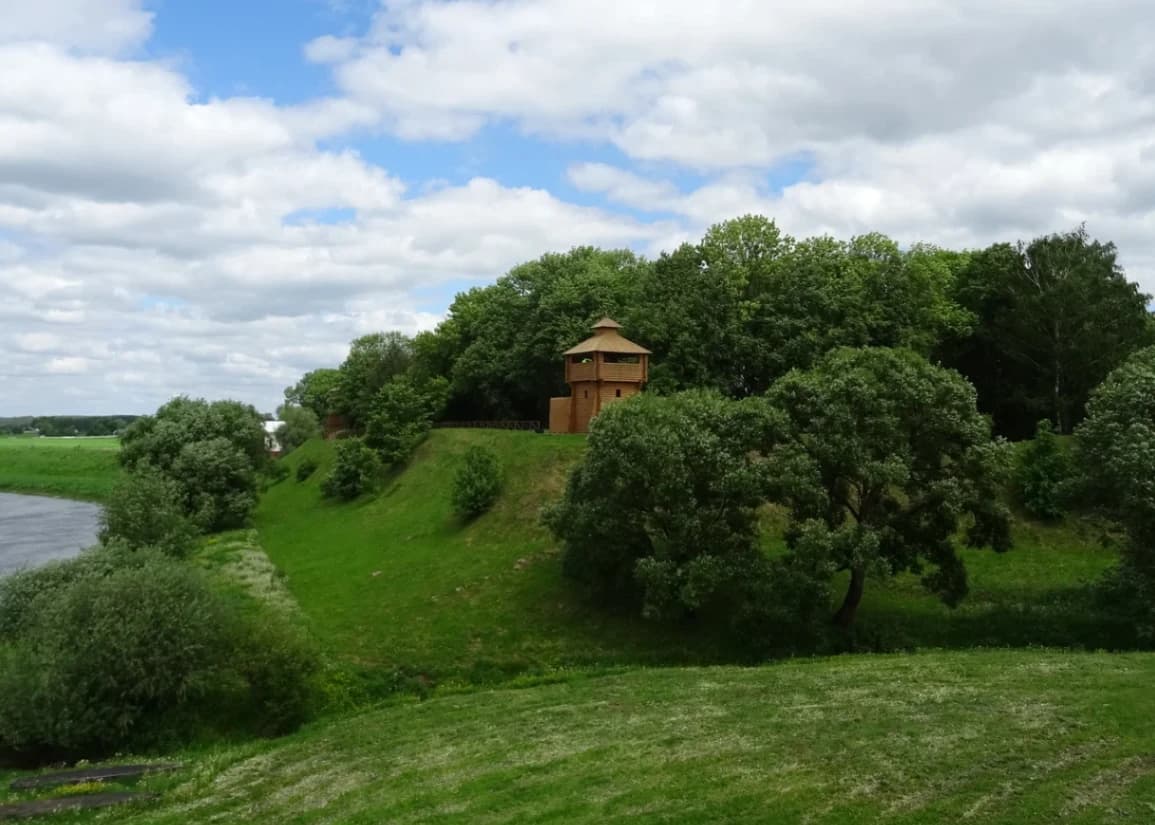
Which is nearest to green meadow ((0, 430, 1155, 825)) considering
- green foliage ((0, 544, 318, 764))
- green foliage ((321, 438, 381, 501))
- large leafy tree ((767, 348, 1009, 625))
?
green foliage ((0, 544, 318, 764))

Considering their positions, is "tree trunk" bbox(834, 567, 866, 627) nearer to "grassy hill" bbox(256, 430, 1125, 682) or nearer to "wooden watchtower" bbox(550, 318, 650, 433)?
"grassy hill" bbox(256, 430, 1125, 682)

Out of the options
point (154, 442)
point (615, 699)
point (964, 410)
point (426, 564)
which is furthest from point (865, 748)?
point (154, 442)

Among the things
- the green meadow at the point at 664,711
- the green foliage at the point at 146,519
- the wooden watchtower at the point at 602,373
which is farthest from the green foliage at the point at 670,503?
the green foliage at the point at 146,519

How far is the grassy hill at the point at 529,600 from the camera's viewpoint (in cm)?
3891

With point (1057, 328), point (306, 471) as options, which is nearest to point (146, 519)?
point (306, 471)

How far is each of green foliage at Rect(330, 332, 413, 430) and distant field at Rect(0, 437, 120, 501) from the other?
28.8 metres

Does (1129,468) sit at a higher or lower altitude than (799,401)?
lower

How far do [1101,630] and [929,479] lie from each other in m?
8.87

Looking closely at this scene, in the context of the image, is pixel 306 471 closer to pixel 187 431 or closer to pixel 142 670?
pixel 187 431

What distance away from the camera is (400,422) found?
81.9 meters

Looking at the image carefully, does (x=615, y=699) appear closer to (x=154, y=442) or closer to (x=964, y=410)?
(x=964, y=410)

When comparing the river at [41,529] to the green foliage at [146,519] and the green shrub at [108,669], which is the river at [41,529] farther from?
the green shrub at [108,669]

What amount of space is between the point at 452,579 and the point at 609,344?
73.5 ft

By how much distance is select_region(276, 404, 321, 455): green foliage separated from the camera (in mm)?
123312
